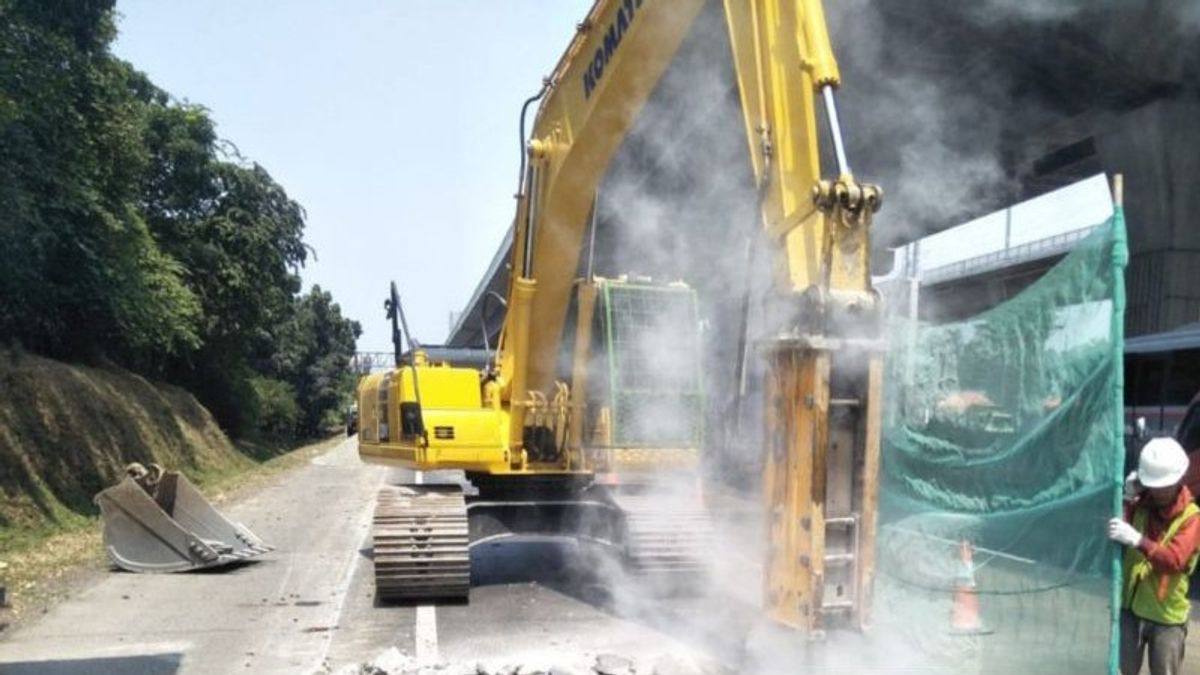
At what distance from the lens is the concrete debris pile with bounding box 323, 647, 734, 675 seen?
555cm

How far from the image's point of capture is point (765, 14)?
223 inches

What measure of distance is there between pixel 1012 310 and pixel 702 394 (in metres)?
3.04

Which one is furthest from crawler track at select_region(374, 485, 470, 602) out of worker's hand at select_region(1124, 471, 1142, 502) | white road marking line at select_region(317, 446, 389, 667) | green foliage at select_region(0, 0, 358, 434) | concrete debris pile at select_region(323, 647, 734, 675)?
green foliage at select_region(0, 0, 358, 434)

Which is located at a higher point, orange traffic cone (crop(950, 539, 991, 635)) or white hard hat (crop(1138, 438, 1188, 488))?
white hard hat (crop(1138, 438, 1188, 488))

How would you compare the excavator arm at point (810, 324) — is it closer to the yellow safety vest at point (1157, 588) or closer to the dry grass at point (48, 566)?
the yellow safety vest at point (1157, 588)

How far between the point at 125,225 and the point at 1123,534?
48.0 ft

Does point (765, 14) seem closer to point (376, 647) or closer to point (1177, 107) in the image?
point (376, 647)

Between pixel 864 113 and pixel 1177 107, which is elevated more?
pixel 1177 107

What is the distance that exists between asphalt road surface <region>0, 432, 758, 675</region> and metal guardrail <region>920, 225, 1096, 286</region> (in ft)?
46.8

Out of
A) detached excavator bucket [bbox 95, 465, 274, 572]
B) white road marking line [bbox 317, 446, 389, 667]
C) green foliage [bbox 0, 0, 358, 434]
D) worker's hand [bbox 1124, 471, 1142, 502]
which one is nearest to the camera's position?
worker's hand [bbox 1124, 471, 1142, 502]

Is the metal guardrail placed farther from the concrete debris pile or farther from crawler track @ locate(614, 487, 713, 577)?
the concrete debris pile

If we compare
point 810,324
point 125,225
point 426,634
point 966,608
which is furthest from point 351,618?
point 125,225

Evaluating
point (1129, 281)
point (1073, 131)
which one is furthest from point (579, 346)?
point (1129, 281)

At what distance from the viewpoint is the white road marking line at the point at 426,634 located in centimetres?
643
